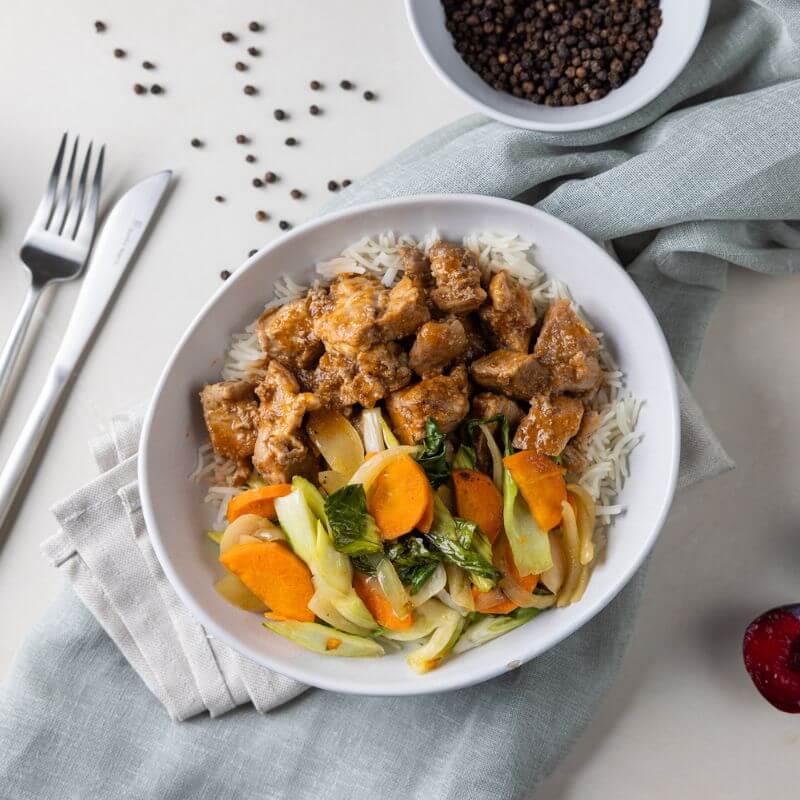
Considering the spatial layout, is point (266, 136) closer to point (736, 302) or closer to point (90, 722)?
point (736, 302)

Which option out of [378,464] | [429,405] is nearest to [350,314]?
[429,405]

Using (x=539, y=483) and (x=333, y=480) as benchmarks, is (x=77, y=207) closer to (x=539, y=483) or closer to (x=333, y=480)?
(x=333, y=480)

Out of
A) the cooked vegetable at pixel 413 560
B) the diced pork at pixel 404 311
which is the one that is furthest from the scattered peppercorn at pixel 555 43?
the cooked vegetable at pixel 413 560

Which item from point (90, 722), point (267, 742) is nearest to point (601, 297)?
point (267, 742)

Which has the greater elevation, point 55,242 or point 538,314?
point 55,242

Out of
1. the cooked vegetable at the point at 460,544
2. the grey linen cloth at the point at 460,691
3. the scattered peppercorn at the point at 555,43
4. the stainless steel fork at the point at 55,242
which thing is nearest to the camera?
the cooked vegetable at the point at 460,544

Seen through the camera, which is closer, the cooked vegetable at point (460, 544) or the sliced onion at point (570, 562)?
the cooked vegetable at point (460, 544)

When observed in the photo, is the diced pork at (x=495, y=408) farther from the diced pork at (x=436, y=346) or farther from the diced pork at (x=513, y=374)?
the diced pork at (x=436, y=346)
